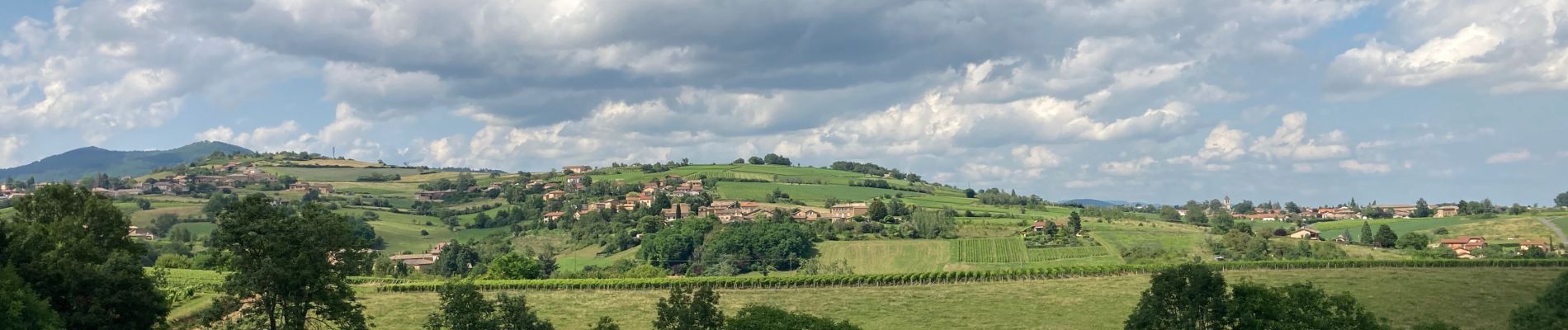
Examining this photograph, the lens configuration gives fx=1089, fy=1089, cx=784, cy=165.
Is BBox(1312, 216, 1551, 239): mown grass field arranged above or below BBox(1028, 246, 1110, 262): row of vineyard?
above

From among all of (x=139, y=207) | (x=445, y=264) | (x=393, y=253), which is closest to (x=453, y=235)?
(x=393, y=253)

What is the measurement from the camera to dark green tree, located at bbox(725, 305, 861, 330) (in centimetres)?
4397

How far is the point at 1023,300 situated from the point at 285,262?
57.2 m

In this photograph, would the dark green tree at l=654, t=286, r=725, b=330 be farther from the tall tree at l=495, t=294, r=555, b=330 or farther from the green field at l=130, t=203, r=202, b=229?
the green field at l=130, t=203, r=202, b=229

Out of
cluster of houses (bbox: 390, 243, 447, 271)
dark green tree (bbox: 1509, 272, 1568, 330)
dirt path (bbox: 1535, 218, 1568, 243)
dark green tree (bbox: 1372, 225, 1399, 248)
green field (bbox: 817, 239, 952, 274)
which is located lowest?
cluster of houses (bbox: 390, 243, 447, 271)

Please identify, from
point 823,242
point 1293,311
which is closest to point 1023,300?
point 1293,311

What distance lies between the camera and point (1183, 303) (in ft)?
167

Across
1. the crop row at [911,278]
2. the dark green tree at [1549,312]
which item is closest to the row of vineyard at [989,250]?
the crop row at [911,278]

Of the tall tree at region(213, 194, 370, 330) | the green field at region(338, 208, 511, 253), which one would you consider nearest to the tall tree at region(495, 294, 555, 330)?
the tall tree at region(213, 194, 370, 330)

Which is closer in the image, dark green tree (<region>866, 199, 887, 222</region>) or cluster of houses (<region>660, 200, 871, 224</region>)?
dark green tree (<region>866, 199, 887, 222</region>)

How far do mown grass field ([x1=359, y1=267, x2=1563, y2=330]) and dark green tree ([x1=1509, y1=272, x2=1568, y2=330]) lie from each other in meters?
23.4

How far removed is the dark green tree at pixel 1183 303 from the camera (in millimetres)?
50312

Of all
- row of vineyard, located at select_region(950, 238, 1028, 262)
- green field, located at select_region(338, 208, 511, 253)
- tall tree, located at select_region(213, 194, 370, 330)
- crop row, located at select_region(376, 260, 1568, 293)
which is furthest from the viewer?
green field, located at select_region(338, 208, 511, 253)

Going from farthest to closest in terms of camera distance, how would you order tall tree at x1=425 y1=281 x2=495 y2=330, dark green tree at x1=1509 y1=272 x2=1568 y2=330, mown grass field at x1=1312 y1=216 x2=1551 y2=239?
mown grass field at x1=1312 y1=216 x2=1551 y2=239, dark green tree at x1=1509 y1=272 x2=1568 y2=330, tall tree at x1=425 y1=281 x2=495 y2=330
